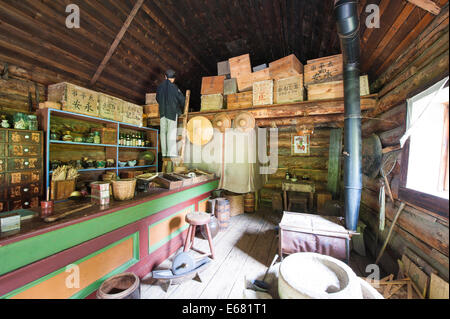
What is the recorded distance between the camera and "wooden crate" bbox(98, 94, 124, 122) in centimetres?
452

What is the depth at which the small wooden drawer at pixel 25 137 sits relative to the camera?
3.21 m

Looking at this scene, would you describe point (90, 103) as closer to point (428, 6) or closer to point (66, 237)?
point (66, 237)

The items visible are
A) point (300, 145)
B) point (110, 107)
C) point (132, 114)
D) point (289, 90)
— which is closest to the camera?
point (289, 90)

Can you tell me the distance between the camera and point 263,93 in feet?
14.0

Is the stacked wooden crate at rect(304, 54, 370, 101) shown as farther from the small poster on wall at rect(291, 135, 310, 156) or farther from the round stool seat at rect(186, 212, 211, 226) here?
the round stool seat at rect(186, 212, 211, 226)

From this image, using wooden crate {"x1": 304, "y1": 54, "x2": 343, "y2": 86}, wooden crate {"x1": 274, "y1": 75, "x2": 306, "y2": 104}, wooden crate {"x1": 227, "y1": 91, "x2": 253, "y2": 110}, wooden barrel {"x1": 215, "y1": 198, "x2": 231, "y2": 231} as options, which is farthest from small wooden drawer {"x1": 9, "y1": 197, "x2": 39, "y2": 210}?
wooden crate {"x1": 304, "y1": 54, "x2": 343, "y2": 86}

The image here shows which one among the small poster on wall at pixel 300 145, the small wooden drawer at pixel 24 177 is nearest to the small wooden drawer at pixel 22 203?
the small wooden drawer at pixel 24 177

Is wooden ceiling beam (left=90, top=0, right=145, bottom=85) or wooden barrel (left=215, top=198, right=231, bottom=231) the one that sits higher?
wooden ceiling beam (left=90, top=0, right=145, bottom=85)

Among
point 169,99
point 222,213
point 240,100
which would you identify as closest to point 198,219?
point 222,213

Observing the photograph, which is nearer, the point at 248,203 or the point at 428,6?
the point at 428,6

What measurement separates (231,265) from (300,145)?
4912 millimetres

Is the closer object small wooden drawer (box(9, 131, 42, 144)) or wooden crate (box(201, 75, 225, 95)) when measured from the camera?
small wooden drawer (box(9, 131, 42, 144))

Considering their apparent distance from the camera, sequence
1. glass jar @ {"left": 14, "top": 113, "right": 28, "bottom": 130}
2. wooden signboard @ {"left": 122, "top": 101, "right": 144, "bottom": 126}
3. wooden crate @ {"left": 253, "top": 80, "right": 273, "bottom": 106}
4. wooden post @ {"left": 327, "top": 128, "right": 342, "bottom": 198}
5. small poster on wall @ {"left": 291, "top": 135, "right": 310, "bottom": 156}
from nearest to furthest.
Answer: glass jar @ {"left": 14, "top": 113, "right": 28, "bottom": 130}, wooden crate @ {"left": 253, "top": 80, "right": 273, "bottom": 106}, wooden signboard @ {"left": 122, "top": 101, "right": 144, "bottom": 126}, wooden post @ {"left": 327, "top": 128, "right": 342, "bottom": 198}, small poster on wall @ {"left": 291, "top": 135, "right": 310, "bottom": 156}

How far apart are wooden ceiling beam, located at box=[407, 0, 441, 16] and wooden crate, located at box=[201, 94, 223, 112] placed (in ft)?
12.3
